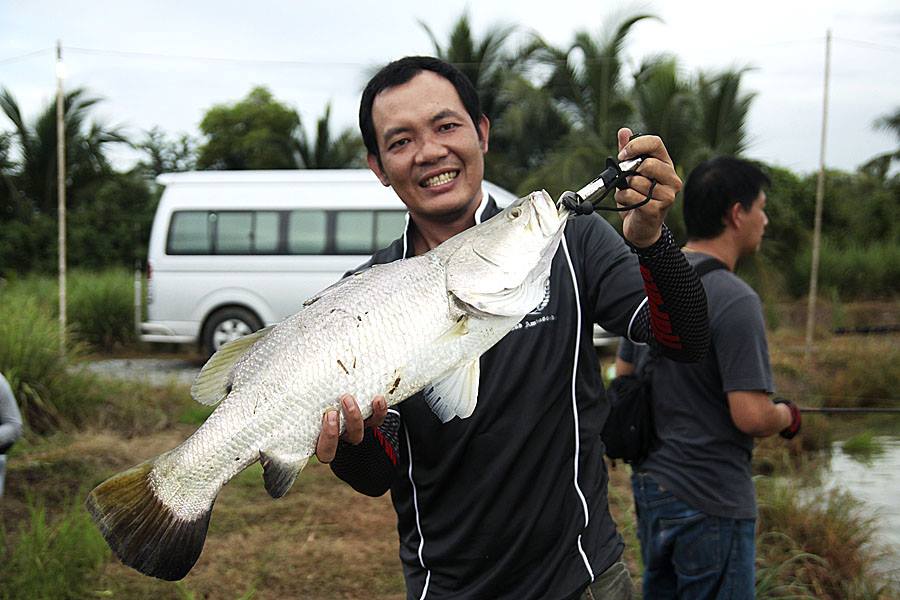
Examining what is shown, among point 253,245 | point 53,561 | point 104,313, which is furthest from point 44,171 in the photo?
point 53,561

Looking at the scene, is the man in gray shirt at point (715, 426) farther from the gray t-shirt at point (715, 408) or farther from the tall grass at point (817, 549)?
the tall grass at point (817, 549)

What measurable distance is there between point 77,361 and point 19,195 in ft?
49.8

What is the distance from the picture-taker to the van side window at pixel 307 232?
40.3 feet

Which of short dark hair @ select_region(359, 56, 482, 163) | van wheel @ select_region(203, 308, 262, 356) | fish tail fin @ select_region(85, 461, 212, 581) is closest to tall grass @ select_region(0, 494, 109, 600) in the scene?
fish tail fin @ select_region(85, 461, 212, 581)

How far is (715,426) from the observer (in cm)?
332

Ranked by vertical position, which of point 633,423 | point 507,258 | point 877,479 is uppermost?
point 507,258

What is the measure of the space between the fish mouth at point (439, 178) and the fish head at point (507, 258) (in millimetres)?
479

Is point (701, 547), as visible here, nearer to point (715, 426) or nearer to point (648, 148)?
point (715, 426)

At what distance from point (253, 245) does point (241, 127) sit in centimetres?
1443

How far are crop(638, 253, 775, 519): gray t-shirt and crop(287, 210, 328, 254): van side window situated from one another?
9.21m

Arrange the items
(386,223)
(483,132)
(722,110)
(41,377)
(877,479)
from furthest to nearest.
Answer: (722,110) → (386,223) → (41,377) → (877,479) → (483,132)

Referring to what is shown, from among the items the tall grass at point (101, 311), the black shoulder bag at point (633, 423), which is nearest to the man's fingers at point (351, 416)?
the black shoulder bag at point (633, 423)

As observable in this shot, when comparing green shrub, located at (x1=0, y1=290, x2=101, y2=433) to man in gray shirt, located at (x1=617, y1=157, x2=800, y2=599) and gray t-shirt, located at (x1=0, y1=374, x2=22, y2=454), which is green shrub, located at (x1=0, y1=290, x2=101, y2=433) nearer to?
gray t-shirt, located at (x1=0, y1=374, x2=22, y2=454)

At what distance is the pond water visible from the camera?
20.1ft
